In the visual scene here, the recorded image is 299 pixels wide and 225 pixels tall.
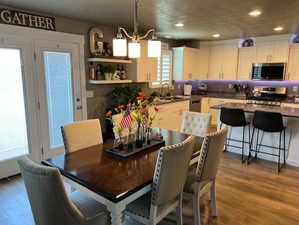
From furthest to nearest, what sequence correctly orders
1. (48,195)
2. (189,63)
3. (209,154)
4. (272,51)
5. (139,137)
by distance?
(189,63) → (272,51) → (139,137) → (209,154) → (48,195)

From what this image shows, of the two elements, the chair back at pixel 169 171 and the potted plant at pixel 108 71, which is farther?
the potted plant at pixel 108 71

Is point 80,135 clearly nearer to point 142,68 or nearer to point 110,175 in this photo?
point 110,175

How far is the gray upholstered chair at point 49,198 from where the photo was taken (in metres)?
1.35

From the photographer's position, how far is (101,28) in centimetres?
421

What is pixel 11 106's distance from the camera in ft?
10.8

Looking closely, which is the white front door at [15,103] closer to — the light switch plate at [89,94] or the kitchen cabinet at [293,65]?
the light switch plate at [89,94]

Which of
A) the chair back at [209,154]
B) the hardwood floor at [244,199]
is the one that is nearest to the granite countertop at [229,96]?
the hardwood floor at [244,199]

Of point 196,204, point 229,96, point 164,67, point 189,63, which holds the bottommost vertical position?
point 196,204

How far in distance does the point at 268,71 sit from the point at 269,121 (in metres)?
2.65

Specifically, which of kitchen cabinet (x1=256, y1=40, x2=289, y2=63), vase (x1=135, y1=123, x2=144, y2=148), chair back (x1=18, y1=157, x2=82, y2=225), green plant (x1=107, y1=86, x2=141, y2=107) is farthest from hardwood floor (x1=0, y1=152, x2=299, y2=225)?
kitchen cabinet (x1=256, y1=40, x2=289, y2=63)

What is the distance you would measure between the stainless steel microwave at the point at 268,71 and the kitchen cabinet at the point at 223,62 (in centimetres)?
55

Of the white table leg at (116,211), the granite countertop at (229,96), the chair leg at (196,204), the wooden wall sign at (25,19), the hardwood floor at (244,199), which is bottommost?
the hardwood floor at (244,199)

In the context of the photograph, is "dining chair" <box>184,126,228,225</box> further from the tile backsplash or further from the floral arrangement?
the tile backsplash

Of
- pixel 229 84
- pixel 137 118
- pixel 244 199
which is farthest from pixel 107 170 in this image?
pixel 229 84
